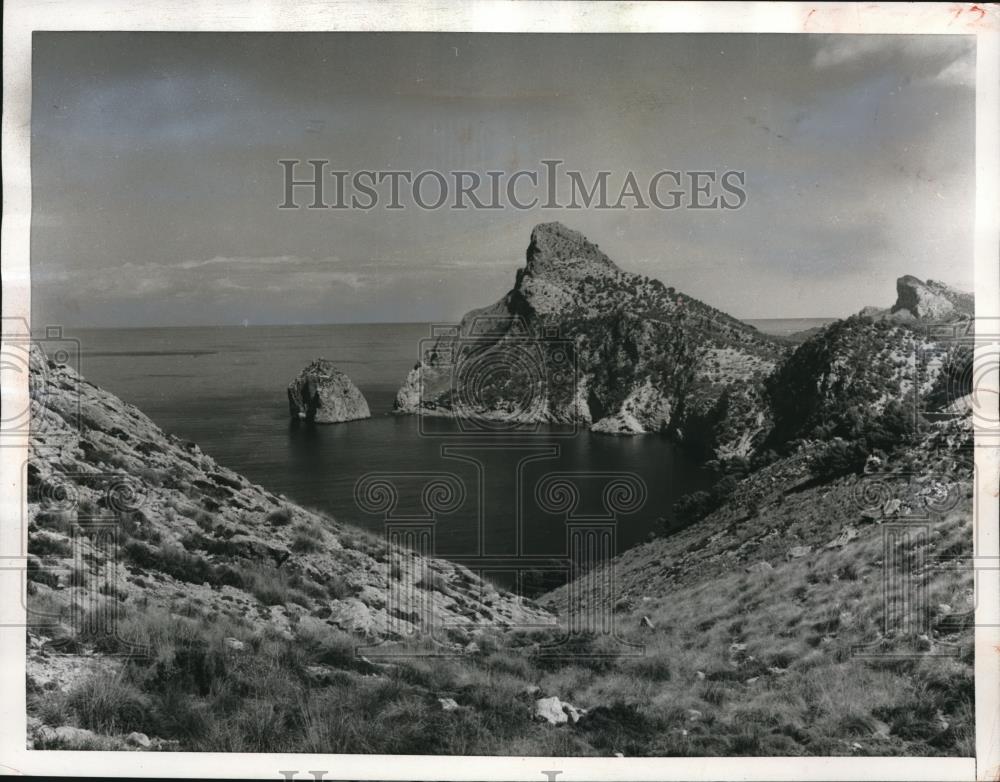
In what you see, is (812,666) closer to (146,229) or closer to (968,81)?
(968,81)

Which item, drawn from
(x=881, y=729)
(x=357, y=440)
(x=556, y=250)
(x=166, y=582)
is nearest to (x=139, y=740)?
(x=166, y=582)

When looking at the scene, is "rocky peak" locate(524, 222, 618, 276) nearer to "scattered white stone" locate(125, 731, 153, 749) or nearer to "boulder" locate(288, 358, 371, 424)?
"boulder" locate(288, 358, 371, 424)

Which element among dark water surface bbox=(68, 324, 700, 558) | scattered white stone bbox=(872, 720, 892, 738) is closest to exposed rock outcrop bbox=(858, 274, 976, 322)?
dark water surface bbox=(68, 324, 700, 558)

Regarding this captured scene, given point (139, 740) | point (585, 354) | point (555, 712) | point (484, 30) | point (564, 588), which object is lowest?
point (139, 740)

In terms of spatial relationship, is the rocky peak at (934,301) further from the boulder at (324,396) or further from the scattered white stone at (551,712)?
the boulder at (324,396)

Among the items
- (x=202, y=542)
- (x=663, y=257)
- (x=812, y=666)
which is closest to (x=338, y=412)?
(x=202, y=542)

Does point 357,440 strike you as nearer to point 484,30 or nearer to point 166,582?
point 166,582
